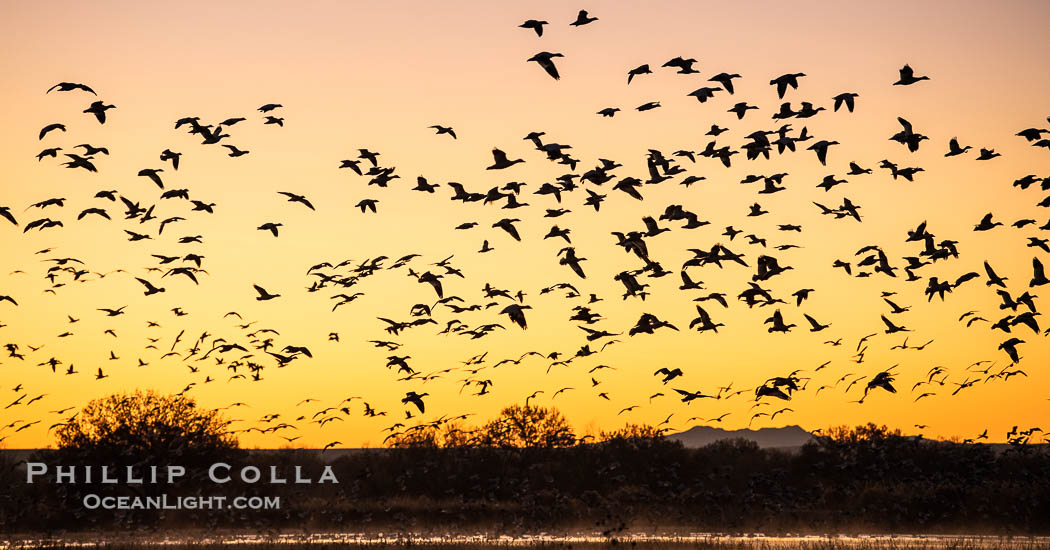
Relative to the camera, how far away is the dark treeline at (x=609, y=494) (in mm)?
57406

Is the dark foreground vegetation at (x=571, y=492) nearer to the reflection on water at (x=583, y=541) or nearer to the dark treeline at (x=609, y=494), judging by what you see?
the dark treeline at (x=609, y=494)

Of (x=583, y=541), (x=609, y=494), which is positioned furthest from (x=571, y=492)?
(x=583, y=541)

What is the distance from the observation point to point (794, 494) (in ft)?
209

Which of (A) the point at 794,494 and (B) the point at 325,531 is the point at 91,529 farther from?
(A) the point at 794,494

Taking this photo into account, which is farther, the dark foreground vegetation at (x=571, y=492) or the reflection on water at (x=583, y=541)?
the dark foreground vegetation at (x=571, y=492)

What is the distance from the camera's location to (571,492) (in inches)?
2675

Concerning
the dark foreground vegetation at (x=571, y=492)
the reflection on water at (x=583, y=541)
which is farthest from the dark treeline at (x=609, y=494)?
the reflection on water at (x=583, y=541)

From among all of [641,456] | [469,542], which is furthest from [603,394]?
[641,456]

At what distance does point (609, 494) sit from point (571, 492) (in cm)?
223

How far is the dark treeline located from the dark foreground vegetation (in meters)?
0.11

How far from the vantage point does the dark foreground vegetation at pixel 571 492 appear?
5738 cm

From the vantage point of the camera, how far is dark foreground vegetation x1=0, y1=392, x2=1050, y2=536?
57.4 m

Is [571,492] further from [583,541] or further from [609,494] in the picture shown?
[583,541]

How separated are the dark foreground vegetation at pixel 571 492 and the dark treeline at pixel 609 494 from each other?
11 centimetres
